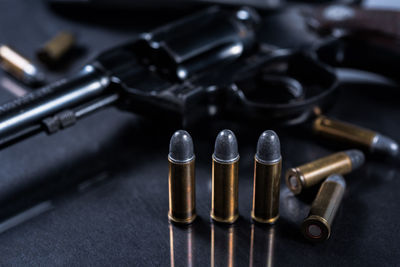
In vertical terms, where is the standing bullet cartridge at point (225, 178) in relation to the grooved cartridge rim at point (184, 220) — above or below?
above

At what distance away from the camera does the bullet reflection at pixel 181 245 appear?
770 millimetres

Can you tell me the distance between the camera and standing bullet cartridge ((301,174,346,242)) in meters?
0.80

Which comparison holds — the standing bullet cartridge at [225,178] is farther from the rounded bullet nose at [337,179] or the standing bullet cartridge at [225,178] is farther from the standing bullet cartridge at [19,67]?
the standing bullet cartridge at [19,67]

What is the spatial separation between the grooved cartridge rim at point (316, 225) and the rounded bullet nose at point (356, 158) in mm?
220

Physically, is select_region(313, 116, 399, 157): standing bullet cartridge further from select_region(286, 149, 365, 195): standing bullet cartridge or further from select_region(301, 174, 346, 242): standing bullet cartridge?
select_region(301, 174, 346, 242): standing bullet cartridge

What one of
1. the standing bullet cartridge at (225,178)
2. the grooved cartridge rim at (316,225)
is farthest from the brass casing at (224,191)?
the grooved cartridge rim at (316,225)

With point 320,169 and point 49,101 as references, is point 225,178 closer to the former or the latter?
point 320,169

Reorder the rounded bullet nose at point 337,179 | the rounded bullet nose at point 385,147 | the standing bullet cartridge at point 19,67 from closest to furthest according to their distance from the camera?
the rounded bullet nose at point 337,179
the rounded bullet nose at point 385,147
the standing bullet cartridge at point 19,67

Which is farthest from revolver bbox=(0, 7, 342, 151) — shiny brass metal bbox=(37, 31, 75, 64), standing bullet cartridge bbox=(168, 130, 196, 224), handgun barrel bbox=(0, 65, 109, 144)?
shiny brass metal bbox=(37, 31, 75, 64)

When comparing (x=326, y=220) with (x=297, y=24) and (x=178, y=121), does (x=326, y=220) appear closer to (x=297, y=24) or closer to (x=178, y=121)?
(x=178, y=121)

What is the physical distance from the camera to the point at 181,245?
803mm

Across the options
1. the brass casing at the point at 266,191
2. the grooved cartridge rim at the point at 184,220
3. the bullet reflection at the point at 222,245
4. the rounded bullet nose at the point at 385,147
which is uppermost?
the brass casing at the point at 266,191

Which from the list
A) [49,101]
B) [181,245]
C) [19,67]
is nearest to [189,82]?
[49,101]

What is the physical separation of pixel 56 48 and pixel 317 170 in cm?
94
